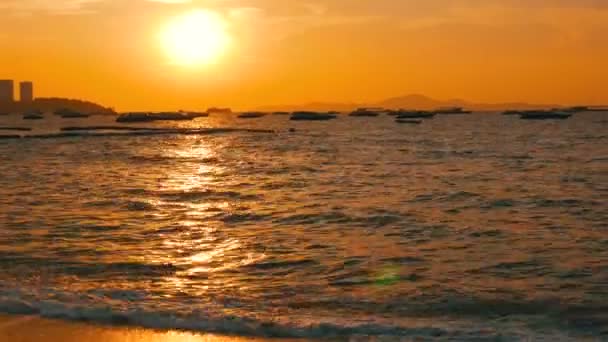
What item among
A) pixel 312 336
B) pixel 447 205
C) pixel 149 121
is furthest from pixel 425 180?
pixel 149 121

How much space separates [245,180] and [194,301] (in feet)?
79.7

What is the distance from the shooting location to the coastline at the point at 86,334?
10162mm

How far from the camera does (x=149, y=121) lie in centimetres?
17100

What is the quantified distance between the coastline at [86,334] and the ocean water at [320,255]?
36cm

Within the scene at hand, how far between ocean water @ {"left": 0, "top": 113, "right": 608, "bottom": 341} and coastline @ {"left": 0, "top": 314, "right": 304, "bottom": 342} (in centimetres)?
36

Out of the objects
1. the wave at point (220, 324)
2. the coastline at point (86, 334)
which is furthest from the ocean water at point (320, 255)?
the coastline at point (86, 334)

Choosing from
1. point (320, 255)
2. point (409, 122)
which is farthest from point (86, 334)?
point (409, 122)

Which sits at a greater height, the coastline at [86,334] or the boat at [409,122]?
the boat at [409,122]

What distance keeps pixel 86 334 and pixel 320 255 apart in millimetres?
7025

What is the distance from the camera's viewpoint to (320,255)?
54.1ft

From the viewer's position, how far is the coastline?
10.2 metres

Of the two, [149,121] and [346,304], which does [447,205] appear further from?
[149,121]

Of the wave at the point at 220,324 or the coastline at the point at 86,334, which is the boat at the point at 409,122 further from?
the coastline at the point at 86,334

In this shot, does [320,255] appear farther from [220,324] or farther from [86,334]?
[86,334]
